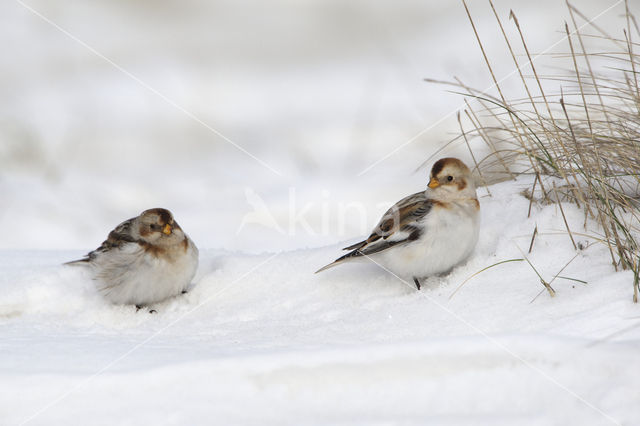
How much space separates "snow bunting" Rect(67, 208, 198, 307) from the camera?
11.2 feet

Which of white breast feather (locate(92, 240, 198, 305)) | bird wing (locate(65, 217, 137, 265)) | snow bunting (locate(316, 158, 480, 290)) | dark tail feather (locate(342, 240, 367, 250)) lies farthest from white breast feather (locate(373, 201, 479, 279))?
bird wing (locate(65, 217, 137, 265))

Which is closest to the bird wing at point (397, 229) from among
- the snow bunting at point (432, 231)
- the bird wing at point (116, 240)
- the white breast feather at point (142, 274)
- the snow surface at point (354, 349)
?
the snow bunting at point (432, 231)

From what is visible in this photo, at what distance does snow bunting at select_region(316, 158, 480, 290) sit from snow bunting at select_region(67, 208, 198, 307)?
690 mm

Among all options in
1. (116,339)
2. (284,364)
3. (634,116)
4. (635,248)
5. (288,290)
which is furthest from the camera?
(288,290)

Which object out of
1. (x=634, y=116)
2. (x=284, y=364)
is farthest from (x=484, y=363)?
(x=634, y=116)

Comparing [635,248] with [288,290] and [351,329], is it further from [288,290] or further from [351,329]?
[288,290]

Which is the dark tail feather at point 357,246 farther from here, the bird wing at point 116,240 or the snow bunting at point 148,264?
the bird wing at point 116,240

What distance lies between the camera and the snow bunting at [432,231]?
3166mm

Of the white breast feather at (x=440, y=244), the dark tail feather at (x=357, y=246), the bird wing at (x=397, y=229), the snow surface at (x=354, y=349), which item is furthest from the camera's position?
the dark tail feather at (x=357, y=246)

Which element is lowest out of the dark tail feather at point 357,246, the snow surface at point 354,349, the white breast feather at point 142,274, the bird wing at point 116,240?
the snow surface at point 354,349

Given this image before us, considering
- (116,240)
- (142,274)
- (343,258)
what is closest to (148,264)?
(142,274)

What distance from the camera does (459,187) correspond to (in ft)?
10.8

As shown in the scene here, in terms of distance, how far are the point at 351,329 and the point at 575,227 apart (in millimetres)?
1114

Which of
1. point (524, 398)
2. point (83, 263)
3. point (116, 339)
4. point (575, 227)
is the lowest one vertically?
point (524, 398)
